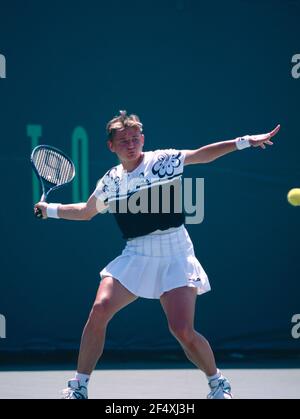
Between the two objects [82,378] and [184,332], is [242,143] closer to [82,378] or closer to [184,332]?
[184,332]

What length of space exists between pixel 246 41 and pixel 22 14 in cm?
148

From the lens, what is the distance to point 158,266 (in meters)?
5.52

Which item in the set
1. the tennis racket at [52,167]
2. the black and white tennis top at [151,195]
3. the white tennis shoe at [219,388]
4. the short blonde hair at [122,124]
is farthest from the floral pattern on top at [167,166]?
the white tennis shoe at [219,388]

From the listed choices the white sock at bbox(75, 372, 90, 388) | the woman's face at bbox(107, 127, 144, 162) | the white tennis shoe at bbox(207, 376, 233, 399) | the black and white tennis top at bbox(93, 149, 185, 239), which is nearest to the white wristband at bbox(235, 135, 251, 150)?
the black and white tennis top at bbox(93, 149, 185, 239)

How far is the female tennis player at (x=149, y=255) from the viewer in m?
5.40

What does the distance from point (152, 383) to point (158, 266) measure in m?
1.20

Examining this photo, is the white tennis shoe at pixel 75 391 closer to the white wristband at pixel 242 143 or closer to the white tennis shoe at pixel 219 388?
the white tennis shoe at pixel 219 388

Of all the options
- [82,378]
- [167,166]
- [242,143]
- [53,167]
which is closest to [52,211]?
[53,167]

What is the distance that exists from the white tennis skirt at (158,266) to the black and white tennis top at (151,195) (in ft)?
0.18

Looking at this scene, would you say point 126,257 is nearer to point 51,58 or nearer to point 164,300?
point 164,300
